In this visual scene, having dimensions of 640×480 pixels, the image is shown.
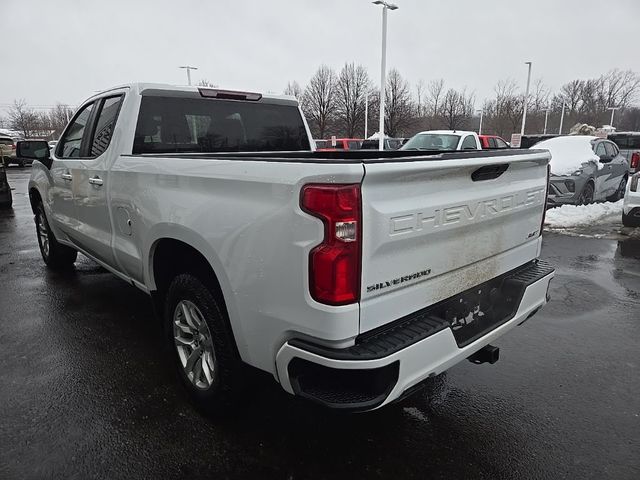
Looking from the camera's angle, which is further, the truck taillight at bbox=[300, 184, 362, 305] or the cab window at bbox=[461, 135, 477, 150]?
the cab window at bbox=[461, 135, 477, 150]

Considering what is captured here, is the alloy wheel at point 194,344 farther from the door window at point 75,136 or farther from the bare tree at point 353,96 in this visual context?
the bare tree at point 353,96

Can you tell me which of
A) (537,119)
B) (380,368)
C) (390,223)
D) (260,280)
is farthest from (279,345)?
(537,119)

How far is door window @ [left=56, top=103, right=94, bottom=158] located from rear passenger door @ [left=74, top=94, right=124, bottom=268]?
0.32 meters

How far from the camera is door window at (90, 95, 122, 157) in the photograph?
3.68 m

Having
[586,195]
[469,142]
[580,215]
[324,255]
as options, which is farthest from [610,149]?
[324,255]

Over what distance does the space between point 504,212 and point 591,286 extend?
359 centimetres

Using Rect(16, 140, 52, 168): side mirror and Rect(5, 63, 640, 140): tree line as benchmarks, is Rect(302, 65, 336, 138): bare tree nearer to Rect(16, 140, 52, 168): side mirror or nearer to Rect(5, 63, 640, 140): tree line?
Rect(5, 63, 640, 140): tree line

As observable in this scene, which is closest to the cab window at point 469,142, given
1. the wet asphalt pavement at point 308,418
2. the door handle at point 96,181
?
the wet asphalt pavement at point 308,418

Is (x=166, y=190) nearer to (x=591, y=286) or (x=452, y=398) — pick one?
(x=452, y=398)

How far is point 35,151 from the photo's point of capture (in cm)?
498

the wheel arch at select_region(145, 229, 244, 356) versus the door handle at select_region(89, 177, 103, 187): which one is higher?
the door handle at select_region(89, 177, 103, 187)

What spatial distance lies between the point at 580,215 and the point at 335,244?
368 inches

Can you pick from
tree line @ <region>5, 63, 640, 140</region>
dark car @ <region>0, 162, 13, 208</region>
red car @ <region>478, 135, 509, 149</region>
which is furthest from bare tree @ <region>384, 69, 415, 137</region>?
dark car @ <region>0, 162, 13, 208</region>

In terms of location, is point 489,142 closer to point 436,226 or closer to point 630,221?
point 630,221
